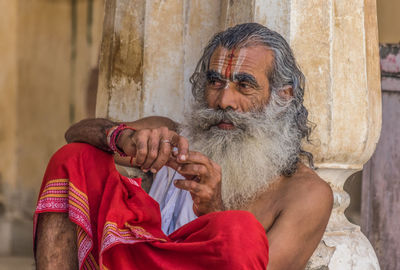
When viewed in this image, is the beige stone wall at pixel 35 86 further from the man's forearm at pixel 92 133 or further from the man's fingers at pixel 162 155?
the man's fingers at pixel 162 155

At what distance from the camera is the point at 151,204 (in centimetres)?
286

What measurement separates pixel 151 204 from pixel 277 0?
47.3 inches

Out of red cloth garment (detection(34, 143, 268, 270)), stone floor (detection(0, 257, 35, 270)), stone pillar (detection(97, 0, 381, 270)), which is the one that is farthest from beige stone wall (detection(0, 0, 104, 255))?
red cloth garment (detection(34, 143, 268, 270))

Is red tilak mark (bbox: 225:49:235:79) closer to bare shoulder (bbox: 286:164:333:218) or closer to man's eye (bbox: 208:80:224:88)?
man's eye (bbox: 208:80:224:88)

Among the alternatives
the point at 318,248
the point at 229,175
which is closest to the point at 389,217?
the point at 318,248

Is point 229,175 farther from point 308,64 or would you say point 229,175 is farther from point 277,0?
point 277,0

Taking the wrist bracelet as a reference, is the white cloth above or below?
below

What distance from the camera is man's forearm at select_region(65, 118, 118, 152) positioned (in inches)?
118

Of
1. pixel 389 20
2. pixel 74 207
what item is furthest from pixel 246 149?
pixel 389 20

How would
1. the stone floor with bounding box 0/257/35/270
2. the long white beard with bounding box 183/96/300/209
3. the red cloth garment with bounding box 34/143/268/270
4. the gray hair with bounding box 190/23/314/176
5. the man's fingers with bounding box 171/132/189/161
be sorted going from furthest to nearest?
1. the stone floor with bounding box 0/257/35/270
2. the gray hair with bounding box 190/23/314/176
3. the long white beard with bounding box 183/96/300/209
4. the man's fingers with bounding box 171/132/189/161
5. the red cloth garment with bounding box 34/143/268/270

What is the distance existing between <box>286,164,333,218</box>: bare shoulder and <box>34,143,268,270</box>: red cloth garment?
537 millimetres

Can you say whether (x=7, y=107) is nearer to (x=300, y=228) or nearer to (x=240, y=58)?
(x=240, y=58)

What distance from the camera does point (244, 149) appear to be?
3.16m

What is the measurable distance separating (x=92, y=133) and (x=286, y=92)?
96cm
